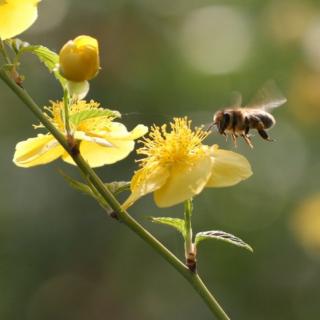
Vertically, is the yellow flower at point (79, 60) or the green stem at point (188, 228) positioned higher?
the yellow flower at point (79, 60)

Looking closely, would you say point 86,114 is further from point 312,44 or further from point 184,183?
point 312,44

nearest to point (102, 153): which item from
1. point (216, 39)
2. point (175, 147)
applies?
point (175, 147)

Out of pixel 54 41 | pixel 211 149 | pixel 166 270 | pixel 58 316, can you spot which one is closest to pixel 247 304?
pixel 166 270

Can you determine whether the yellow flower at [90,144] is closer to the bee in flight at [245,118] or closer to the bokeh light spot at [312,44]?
the bee in flight at [245,118]

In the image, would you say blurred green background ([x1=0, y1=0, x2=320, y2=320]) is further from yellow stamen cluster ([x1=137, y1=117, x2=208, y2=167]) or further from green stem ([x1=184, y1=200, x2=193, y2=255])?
green stem ([x1=184, y1=200, x2=193, y2=255])

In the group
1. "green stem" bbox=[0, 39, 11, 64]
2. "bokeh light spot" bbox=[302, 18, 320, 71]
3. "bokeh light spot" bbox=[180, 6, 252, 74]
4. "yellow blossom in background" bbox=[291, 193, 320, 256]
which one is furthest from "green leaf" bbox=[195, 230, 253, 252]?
"bokeh light spot" bbox=[180, 6, 252, 74]

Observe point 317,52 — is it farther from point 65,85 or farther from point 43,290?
point 65,85

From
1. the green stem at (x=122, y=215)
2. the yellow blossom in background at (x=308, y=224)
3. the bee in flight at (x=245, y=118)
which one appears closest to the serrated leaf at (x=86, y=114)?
the green stem at (x=122, y=215)
